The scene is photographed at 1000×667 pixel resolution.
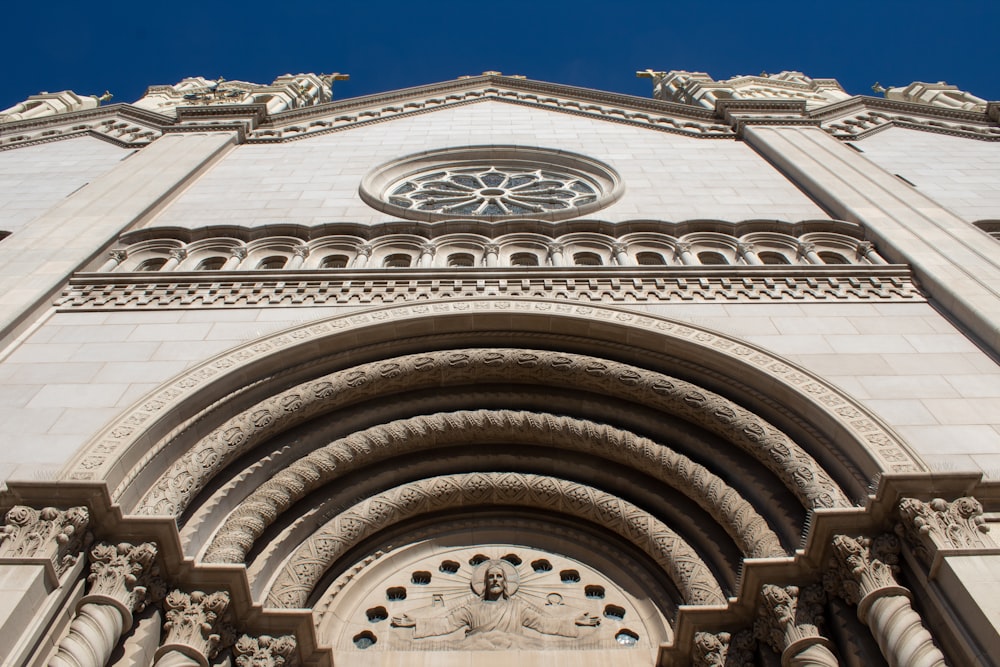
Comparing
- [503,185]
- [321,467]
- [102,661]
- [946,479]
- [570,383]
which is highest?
[503,185]

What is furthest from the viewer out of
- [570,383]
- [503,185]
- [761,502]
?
[503,185]

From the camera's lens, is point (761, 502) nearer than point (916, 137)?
Yes

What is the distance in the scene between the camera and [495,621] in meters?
8.16

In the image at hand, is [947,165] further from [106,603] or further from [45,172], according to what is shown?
[45,172]

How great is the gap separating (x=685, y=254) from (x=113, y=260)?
24.8 feet

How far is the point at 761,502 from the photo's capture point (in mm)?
7934

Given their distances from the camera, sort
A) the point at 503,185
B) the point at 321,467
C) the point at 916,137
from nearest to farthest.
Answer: the point at 321,467
the point at 503,185
the point at 916,137

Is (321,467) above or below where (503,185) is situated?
below

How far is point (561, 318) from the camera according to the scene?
381 inches

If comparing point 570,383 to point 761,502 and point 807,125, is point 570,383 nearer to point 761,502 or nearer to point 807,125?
point 761,502

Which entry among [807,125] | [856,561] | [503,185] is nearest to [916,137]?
[807,125]

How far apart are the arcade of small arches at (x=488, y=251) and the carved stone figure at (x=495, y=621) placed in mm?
4526

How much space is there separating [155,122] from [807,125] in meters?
13.7

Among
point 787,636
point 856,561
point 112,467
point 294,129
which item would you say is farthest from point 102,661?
point 294,129
